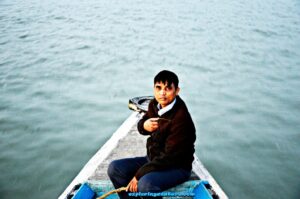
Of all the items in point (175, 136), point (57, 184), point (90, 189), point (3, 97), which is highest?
point (175, 136)

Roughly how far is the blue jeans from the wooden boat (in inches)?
5.9

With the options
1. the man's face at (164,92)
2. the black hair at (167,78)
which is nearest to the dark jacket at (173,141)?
the man's face at (164,92)

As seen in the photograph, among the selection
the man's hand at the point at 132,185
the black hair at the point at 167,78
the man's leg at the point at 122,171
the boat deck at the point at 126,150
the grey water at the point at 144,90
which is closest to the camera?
the black hair at the point at 167,78

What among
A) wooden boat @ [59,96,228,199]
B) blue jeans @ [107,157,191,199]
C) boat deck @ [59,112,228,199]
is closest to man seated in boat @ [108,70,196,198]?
blue jeans @ [107,157,191,199]

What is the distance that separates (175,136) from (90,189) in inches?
46.4

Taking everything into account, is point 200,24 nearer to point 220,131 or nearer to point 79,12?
point 79,12

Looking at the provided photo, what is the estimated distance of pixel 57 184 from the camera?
15.6 ft

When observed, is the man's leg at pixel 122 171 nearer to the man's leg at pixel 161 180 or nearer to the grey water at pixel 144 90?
the man's leg at pixel 161 180

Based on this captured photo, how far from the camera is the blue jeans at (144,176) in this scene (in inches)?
101

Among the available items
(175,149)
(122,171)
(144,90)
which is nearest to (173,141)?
(175,149)

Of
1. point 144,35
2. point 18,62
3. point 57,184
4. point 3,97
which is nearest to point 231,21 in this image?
point 144,35

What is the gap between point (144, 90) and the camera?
816 cm

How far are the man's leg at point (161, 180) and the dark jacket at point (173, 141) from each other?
45 millimetres

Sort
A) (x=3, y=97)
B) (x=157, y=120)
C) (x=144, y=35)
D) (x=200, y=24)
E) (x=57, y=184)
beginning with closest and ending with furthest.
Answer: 1. (x=157, y=120)
2. (x=57, y=184)
3. (x=3, y=97)
4. (x=144, y=35)
5. (x=200, y=24)
